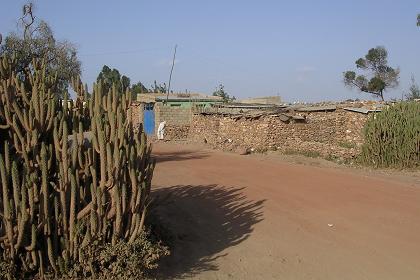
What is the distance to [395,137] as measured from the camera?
16453 mm

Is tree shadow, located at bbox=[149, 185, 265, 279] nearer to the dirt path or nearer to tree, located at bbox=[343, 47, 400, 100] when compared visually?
the dirt path

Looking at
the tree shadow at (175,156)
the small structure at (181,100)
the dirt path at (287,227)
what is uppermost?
the small structure at (181,100)

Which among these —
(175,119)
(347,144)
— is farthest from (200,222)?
(175,119)

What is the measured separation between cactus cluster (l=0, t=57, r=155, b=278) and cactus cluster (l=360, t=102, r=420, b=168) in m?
12.8

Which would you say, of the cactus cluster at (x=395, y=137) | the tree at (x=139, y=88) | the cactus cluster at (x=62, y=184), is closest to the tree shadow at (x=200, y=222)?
the cactus cluster at (x=62, y=184)

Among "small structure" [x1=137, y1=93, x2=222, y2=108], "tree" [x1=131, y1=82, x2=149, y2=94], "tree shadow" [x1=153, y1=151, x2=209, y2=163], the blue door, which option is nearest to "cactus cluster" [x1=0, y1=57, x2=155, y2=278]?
"tree shadow" [x1=153, y1=151, x2=209, y2=163]

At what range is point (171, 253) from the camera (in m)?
6.27

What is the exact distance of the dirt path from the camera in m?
6.13

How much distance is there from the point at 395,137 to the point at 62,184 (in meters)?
13.7

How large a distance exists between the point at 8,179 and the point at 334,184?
310 inches

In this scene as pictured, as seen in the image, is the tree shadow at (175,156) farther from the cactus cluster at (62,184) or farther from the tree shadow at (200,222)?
the cactus cluster at (62,184)

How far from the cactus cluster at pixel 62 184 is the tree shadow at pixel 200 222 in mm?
957

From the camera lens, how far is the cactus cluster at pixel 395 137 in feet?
53.2

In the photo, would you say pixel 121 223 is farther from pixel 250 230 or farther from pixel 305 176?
pixel 305 176
